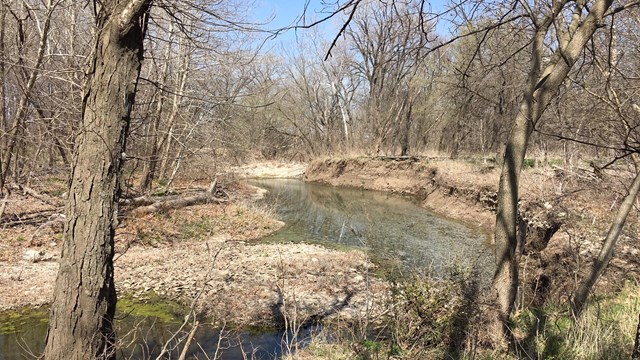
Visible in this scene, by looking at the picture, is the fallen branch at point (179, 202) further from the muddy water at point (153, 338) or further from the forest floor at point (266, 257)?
the muddy water at point (153, 338)

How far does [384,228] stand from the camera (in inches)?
579

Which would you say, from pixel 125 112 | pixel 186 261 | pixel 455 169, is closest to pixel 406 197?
pixel 455 169

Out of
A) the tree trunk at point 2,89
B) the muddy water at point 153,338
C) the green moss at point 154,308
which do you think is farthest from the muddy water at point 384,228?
the tree trunk at point 2,89

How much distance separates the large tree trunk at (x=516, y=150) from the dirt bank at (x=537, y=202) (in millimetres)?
1048

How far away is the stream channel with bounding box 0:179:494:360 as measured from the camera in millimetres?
6066

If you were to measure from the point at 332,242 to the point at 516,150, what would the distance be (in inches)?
358

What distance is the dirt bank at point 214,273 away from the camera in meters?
7.32

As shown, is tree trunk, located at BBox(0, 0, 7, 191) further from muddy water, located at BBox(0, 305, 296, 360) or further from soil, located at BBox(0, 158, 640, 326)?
muddy water, located at BBox(0, 305, 296, 360)

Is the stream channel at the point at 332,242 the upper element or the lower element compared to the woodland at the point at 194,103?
lower

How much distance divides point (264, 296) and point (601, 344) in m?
5.28

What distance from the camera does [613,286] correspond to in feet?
20.6

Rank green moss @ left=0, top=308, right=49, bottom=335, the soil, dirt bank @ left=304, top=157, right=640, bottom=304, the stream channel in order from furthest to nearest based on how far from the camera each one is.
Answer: the soil < dirt bank @ left=304, top=157, right=640, bottom=304 < green moss @ left=0, top=308, right=49, bottom=335 < the stream channel

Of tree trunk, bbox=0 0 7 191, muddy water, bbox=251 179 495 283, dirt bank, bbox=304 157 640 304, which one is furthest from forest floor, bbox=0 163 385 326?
dirt bank, bbox=304 157 640 304

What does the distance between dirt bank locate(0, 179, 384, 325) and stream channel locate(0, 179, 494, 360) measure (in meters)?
0.58
